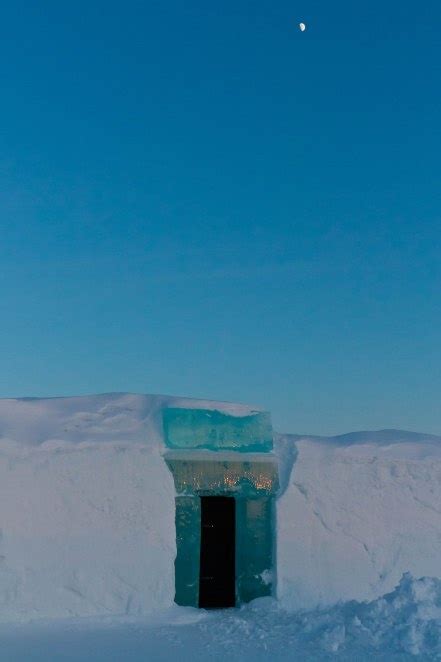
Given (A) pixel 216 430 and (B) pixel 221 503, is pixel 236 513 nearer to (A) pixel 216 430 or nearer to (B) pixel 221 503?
(B) pixel 221 503

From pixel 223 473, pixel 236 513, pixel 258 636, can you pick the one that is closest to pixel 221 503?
pixel 236 513

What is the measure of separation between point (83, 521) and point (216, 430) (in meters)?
2.04

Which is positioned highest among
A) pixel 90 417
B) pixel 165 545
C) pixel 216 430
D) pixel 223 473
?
pixel 90 417

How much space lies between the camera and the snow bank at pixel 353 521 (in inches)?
344

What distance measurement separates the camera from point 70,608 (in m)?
7.61

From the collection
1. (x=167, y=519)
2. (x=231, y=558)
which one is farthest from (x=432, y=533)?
(x=167, y=519)

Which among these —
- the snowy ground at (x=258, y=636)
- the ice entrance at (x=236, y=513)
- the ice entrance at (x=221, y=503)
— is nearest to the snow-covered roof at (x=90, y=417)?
the ice entrance at (x=221, y=503)

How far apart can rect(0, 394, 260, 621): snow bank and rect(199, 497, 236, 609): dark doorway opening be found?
1.00m

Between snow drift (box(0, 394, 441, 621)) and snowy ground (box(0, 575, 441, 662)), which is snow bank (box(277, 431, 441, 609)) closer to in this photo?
snow drift (box(0, 394, 441, 621))

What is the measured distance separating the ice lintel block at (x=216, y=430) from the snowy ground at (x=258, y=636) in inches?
80.1

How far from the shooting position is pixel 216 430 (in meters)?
9.12

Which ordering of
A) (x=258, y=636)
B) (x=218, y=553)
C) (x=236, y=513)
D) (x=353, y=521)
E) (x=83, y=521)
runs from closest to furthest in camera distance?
(x=258, y=636)
(x=83, y=521)
(x=236, y=513)
(x=353, y=521)
(x=218, y=553)

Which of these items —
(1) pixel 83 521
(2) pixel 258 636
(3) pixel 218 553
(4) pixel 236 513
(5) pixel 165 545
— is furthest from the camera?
(3) pixel 218 553

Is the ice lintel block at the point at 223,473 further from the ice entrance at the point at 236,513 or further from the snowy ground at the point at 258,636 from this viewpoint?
the snowy ground at the point at 258,636
